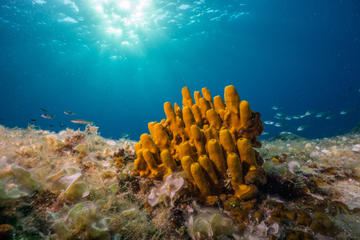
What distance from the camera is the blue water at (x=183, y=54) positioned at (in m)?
28.7

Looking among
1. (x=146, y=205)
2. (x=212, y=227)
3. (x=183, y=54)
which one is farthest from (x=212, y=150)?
(x=183, y=54)

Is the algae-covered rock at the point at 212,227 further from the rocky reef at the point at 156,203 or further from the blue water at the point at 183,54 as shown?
the blue water at the point at 183,54

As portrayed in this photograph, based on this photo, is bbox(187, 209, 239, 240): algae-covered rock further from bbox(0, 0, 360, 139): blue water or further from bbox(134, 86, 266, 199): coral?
bbox(0, 0, 360, 139): blue water

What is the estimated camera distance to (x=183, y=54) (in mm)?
56125

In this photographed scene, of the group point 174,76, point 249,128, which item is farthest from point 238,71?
point 249,128

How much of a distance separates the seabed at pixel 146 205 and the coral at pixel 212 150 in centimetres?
19

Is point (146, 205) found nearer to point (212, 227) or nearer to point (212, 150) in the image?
point (212, 227)

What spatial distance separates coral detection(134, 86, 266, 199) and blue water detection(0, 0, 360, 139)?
23.5 ft

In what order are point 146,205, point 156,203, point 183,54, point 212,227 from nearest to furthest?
point 212,227
point 156,203
point 146,205
point 183,54

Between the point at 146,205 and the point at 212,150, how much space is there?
107 centimetres

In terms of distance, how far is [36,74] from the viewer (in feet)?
219

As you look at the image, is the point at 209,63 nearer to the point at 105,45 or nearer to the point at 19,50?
the point at 105,45

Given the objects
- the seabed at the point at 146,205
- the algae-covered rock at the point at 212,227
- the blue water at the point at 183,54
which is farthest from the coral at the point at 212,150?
the blue water at the point at 183,54

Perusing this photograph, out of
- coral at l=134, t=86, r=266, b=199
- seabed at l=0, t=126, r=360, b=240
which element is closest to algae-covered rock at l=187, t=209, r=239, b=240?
seabed at l=0, t=126, r=360, b=240
